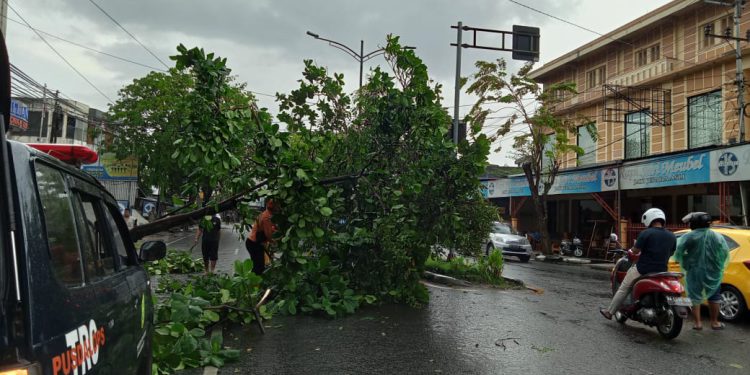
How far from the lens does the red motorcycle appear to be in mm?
6988

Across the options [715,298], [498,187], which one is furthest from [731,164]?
[498,187]

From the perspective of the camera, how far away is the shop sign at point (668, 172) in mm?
18062

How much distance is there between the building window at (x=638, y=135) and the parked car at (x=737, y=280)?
17.6 m

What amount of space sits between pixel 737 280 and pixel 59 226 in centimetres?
909

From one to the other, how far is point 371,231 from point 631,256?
3965mm

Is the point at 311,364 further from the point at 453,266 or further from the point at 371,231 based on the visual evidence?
the point at 453,266

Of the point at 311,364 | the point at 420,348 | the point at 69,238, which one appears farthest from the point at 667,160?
the point at 69,238

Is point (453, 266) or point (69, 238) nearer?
point (69, 238)

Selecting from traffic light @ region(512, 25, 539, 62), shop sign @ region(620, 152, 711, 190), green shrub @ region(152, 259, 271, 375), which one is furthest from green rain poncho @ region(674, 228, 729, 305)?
shop sign @ region(620, 152, 711, 190)

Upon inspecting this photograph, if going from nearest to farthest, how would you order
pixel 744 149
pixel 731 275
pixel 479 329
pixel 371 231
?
pixel 479 329, pixel 731 275, pixel 371 231, pixel 744 149

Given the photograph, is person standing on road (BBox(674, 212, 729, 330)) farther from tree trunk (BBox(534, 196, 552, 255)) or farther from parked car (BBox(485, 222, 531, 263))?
tree trunk (BBox(534, 196, 552, 255))

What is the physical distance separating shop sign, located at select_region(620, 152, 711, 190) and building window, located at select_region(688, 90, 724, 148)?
10.9 feet

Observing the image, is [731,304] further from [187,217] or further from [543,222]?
[543,222]

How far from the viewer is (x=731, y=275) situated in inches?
335
